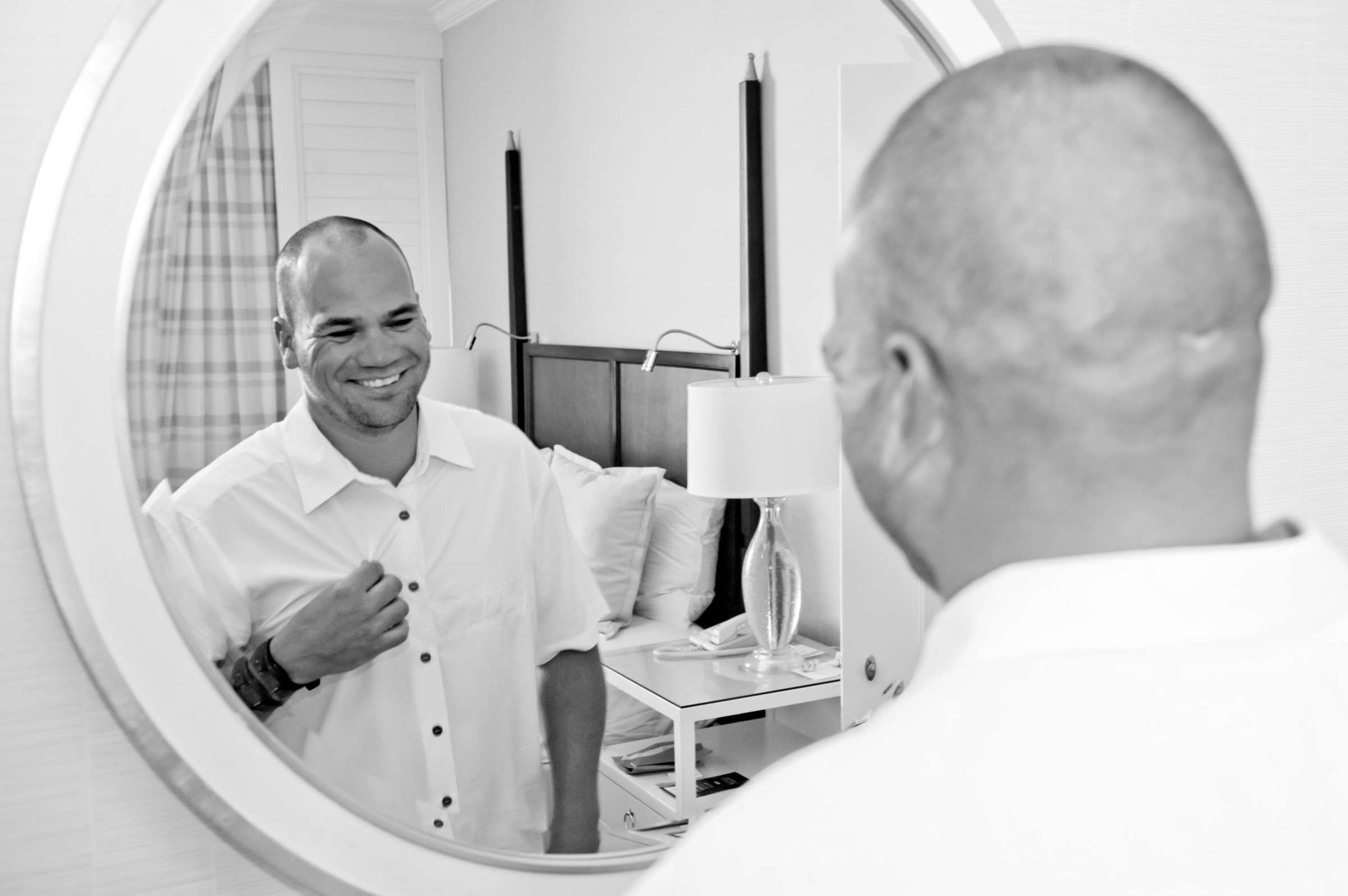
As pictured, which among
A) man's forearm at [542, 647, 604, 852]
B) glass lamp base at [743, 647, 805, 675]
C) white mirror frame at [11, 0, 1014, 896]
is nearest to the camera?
white mirror frame at [11, 0, 1014, 896]

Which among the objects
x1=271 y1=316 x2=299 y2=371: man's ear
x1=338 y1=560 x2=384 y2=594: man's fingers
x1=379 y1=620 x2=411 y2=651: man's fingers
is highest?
x1=271 y1=316 x2=299 y2=371: man's ear

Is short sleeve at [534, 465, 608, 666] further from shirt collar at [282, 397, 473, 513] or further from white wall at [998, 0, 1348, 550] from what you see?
white wall at [998, 0, 1348, 550]

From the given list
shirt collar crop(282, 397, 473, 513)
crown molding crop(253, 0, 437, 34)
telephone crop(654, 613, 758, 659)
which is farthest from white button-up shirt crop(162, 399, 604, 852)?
crown molding crop(253, 0, 437, 34)

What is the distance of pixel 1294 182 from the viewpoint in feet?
4.91

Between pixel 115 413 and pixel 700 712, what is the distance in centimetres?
60

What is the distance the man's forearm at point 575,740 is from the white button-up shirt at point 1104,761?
2.09ft

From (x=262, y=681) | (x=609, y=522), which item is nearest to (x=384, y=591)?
(x=262, y=681)

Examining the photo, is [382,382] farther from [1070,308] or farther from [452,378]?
[1070,308]

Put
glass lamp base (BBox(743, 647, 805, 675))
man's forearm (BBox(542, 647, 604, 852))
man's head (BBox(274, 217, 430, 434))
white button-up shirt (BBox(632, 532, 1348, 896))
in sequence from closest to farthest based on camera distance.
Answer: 1. white button-up shirt (BBox(632, 532, 1348, 896))
2. man's head (BBox(274, 217, 430, 434))
3. man's forearm (BBox(542, 647, 604, 852))
4. glass lamp base (BBox(743, 647, 805, 675))

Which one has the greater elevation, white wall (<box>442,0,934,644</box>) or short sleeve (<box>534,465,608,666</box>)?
white wall (<box>442,0,934,644</box>)

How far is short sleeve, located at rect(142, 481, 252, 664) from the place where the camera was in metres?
0.96

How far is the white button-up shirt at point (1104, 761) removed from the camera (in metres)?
0.46

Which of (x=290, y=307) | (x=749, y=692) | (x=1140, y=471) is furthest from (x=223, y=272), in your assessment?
(x=1140, y=471)

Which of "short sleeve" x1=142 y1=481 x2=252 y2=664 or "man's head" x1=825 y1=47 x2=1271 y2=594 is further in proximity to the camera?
"short sleeve" x1=142 y1=481 x2=252 y2=664
